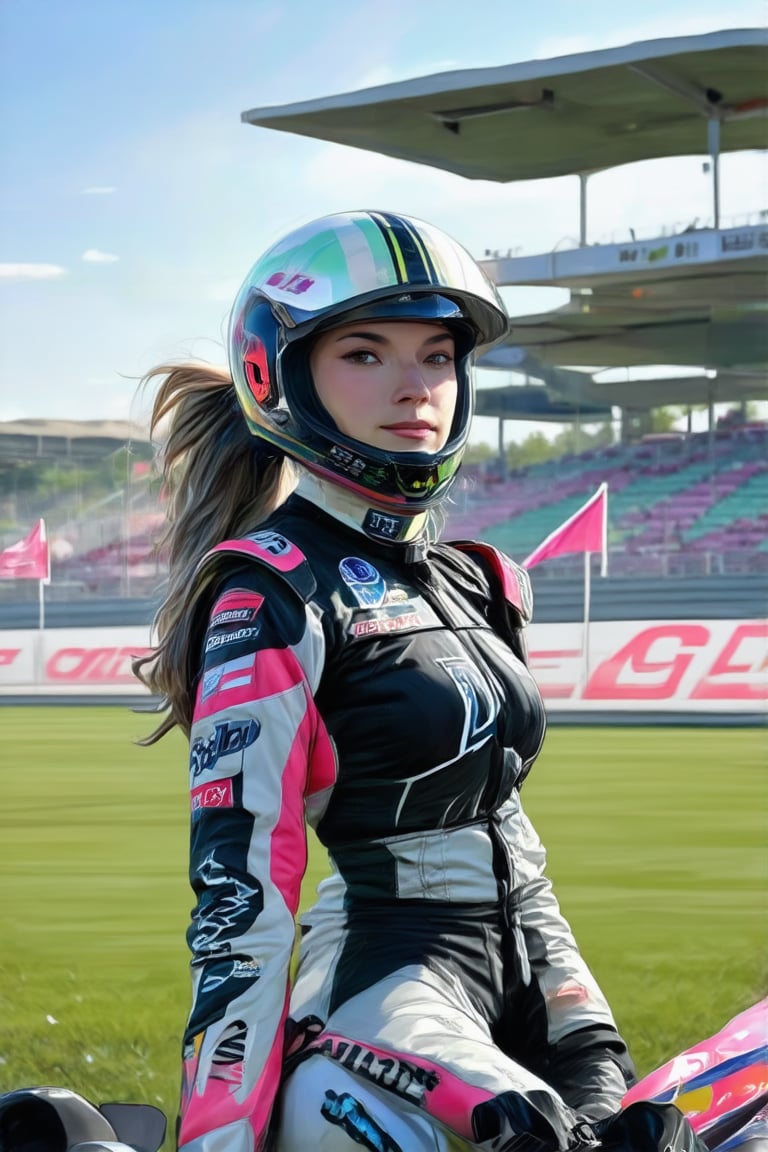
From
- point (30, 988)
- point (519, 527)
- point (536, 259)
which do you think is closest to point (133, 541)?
point (519, 527)

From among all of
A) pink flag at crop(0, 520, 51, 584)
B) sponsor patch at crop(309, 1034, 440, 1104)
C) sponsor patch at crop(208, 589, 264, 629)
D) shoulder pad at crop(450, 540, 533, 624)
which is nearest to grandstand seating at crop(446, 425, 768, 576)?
pink flag at crop(0, 520, 51, 584)

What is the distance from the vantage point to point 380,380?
2051 mm

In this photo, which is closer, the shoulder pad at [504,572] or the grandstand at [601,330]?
the shoulder pad at [504,572]

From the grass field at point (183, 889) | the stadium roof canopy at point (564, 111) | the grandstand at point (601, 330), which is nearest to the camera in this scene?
the grass field at point (183, 889)

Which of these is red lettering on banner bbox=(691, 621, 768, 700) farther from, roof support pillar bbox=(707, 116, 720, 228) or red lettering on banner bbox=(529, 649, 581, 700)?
roof support pillar bbox=(707, 116, 720, 228)

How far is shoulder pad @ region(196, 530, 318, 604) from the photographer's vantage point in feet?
6.28

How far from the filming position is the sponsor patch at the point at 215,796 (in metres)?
1.82

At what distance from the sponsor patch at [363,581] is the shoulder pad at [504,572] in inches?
12.2

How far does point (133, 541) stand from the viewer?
2598 centimetres

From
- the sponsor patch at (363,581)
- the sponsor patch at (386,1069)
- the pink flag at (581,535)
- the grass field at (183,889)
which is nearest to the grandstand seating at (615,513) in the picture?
A: the pink flag at (581,535)

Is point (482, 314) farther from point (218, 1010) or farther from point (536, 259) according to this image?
point (536, 259)

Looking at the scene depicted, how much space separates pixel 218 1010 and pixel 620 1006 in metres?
3.02

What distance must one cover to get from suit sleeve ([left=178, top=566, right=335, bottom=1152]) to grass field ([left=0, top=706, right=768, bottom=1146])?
1.94 metres

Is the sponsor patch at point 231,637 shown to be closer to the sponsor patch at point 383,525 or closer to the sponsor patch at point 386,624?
the sponsor patch at point 386,624
